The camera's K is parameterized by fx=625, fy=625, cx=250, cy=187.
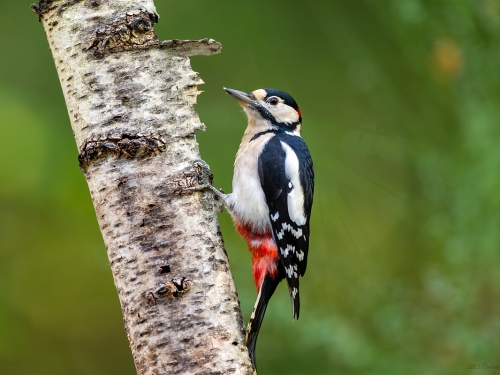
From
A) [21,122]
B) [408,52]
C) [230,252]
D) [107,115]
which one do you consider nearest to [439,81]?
[408,52]

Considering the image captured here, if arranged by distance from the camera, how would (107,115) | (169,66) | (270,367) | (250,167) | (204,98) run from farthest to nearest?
(204,98), (270,367), (250,167), (169,66), (107,115)

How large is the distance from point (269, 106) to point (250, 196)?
58 cm

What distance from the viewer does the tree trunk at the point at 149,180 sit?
1533 millimetres

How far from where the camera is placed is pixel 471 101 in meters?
2.85

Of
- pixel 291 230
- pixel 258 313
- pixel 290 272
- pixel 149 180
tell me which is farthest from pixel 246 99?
pixel 149 180

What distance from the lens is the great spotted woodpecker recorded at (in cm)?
244

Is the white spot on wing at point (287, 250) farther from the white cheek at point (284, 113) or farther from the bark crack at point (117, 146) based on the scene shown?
the bark crack at point (117, 146)

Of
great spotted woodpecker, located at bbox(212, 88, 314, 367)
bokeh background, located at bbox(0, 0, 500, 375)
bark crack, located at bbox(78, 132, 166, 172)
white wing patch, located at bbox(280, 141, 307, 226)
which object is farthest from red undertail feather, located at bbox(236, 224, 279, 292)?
bark crack, located at bbox(78, 132, 166, 172)

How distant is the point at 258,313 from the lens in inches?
83.8

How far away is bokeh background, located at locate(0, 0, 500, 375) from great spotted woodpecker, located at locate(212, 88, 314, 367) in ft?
1.16

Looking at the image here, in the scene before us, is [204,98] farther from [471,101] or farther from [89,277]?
[471,101]

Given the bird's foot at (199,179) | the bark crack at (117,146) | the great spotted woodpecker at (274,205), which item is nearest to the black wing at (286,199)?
Answer: the great spotted woodpecker at (274,205)

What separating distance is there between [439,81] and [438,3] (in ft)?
1.22

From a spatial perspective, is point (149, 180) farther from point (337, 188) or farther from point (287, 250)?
point (337, 188)
